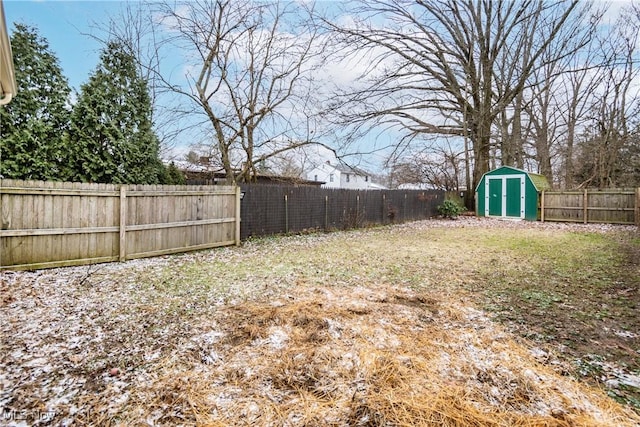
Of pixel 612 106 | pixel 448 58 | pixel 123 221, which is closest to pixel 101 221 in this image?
pixel 123 221

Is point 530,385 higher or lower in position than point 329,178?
lower

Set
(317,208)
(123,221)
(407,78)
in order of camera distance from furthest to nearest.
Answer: (407,78) → (317,208) → (123,221)

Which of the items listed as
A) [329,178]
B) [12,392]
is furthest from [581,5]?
[329,178]

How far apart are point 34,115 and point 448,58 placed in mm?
15265

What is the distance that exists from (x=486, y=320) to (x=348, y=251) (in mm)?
3831

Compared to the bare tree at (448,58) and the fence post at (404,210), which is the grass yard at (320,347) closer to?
the fence post at (404,210)

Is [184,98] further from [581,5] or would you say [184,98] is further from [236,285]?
[581,5]

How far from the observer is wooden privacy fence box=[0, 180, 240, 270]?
4.48 meters

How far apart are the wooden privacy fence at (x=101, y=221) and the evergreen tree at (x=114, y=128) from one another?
1330 mm

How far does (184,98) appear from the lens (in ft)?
30.3

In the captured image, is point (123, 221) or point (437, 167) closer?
point (123, 221)

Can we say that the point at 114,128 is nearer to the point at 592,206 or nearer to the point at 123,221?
the point at 123,221

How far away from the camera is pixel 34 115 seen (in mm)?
5488

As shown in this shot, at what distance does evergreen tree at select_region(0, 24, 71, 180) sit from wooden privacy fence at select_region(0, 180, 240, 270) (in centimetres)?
115
